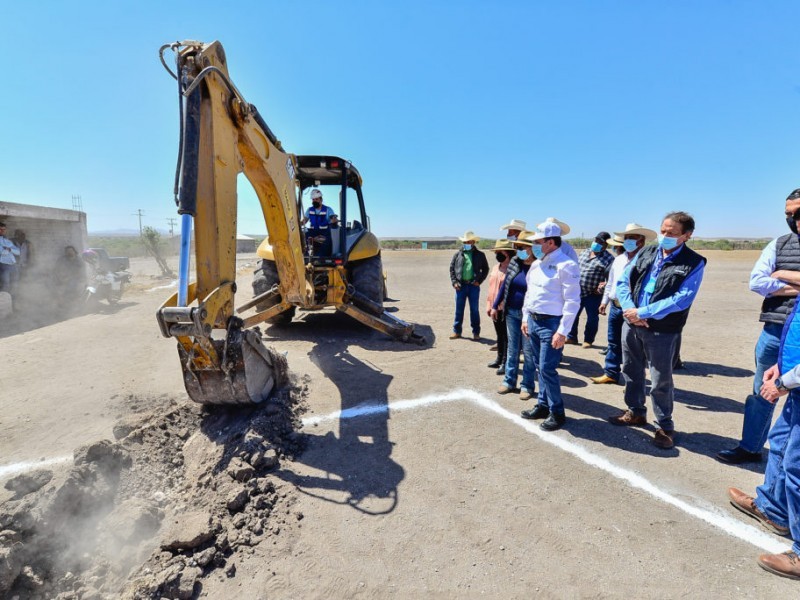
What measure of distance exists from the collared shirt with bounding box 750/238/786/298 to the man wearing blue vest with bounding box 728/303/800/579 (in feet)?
2.49

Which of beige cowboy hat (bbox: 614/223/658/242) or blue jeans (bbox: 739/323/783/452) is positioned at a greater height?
beige cowboy hat (bbox: 614/223/658/242)

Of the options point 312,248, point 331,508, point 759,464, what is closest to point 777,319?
point 759,464

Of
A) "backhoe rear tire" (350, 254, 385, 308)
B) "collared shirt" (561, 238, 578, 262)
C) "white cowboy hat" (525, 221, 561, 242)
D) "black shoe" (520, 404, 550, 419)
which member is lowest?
"black shoe" (520, 404, 550, 419)

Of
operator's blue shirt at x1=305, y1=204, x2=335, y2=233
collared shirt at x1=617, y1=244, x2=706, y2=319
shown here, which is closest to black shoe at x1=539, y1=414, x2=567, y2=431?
collared shirt at x1=617, y1=244, x2=706, y2=319

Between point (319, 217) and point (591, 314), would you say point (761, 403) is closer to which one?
point (591, 314)

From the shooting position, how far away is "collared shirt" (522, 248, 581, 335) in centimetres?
375

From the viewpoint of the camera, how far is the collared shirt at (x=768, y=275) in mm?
3092

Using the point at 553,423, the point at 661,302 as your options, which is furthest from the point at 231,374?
the point at 661,302

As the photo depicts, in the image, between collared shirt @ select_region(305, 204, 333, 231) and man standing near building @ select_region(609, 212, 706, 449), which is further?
collared shirt @ select_region(305, 204, 333, 231)

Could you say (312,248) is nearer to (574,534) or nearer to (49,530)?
(49,530)

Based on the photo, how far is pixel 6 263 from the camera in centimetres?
894

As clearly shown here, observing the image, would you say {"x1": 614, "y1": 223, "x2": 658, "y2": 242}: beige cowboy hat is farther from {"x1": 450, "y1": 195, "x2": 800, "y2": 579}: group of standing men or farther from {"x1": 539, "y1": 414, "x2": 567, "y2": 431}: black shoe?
{"x1": 539, "y1": 414, "x2": 567, "y2": 431}: black shoe

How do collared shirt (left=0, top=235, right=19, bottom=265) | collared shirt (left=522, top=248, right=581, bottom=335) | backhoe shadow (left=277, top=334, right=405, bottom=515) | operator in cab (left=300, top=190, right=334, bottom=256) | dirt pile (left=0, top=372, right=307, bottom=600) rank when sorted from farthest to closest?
collared shirt (left=0, top=235, right=19, bottom=265) → operator in cab (left=300, top=190, right=334, bottom=256) → collared shirt (left=522, top=248, right=581, bottom=335) → backhoe shadow (left=277, top=334, right=405, bottom=515) → dirt pile (left=0, top=372, right=307, bottom=600)

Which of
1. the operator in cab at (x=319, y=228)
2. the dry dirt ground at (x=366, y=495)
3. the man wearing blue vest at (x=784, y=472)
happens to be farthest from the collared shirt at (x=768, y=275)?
the operator in cab at (x=319, y=228)
